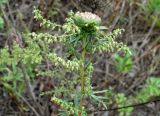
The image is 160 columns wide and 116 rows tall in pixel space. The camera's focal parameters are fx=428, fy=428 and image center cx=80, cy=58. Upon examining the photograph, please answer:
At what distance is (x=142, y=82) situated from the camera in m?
3.44

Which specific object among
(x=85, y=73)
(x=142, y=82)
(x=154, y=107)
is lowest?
(x=154, y=107)

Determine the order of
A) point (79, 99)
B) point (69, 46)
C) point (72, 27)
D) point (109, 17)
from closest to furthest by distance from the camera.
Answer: point (72, 27)
point (69, 46)
point (79, 99)
point (109, 17)

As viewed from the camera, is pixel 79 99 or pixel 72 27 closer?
pixel 72 27

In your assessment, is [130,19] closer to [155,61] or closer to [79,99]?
[155,61]

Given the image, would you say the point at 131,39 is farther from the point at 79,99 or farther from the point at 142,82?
the point at 79,99

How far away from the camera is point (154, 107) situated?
3477 mm

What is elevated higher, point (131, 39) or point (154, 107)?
point (131, 39)

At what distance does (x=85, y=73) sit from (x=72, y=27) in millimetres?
341

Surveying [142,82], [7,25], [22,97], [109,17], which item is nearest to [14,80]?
[22,97]

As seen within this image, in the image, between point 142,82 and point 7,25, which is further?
point 142,82

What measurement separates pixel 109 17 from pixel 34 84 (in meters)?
0.76

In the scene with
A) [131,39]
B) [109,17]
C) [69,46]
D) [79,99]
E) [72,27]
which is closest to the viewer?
[72,27]

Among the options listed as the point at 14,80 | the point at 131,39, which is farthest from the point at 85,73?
the point at 131,39

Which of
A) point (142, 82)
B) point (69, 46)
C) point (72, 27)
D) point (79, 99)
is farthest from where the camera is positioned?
point (142, 82)
